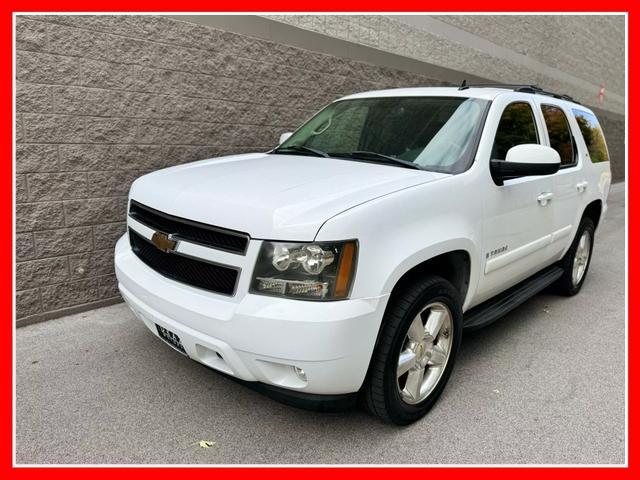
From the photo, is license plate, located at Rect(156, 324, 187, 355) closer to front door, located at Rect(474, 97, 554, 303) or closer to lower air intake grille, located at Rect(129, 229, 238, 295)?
lower air intake grille, located at Rect(129, 229, 238, 295)

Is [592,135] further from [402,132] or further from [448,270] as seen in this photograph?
[448,270]

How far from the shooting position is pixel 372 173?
297 cm

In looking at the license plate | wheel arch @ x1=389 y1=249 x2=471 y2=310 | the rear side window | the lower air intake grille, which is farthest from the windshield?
the rear side window

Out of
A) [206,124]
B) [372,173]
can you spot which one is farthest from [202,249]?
[206,124]

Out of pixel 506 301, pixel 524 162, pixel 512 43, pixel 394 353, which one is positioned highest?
pixel 512 43

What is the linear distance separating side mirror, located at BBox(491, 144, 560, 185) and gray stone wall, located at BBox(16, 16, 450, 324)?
305 cm

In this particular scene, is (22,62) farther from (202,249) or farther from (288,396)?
(288,396)

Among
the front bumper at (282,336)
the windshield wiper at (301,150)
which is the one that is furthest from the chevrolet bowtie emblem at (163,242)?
the windshield wiper at (301,150)

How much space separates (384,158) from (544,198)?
147cm

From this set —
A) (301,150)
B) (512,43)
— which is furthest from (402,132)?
(512,43)

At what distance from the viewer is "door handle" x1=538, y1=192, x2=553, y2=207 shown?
3879mm

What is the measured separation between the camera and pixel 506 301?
3.86 m

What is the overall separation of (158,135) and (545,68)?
11579 millimetres

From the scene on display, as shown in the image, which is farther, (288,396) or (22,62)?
(22,62)
